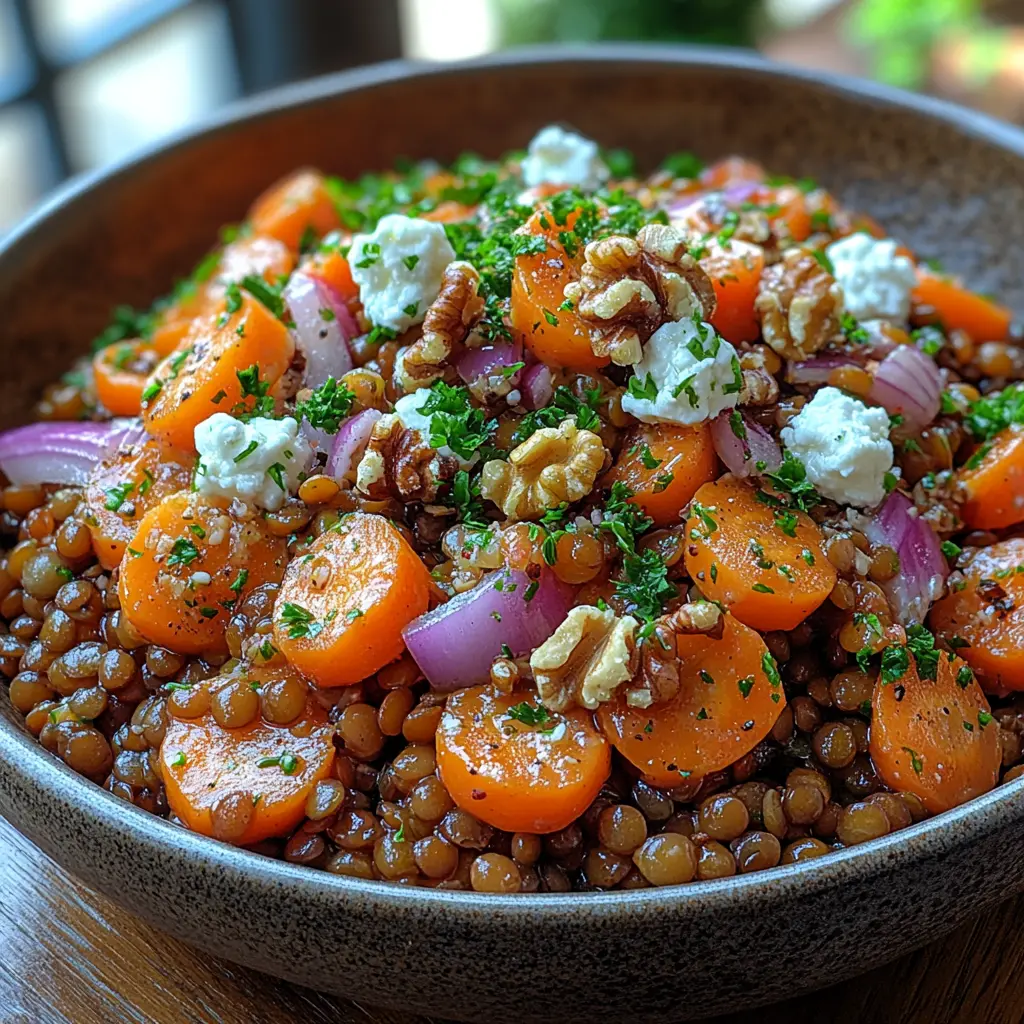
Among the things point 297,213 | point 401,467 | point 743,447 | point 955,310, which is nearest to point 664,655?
point 743,447

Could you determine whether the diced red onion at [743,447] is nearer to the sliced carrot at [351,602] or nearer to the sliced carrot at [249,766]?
the sliced carrot at [351,602]

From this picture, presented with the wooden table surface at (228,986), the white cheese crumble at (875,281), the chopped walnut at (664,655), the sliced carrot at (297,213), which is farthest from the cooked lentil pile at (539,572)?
the sliced carrot at (297,213)

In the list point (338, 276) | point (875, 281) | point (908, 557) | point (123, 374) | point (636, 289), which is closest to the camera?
point (636, 289)

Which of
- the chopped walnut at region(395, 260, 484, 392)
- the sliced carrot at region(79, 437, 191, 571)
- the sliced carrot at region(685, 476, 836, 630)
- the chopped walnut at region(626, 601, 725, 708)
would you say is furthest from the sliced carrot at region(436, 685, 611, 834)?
the sliced carrot at region(79, 437, 191, 571)

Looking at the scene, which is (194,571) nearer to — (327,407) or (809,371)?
(327,407)

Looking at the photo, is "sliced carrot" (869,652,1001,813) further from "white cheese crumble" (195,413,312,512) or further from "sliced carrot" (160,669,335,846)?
"white cheese crumble" (195,413,312,512)

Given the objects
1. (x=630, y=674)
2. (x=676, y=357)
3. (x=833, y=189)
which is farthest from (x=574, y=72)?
(x=630, y=674)
